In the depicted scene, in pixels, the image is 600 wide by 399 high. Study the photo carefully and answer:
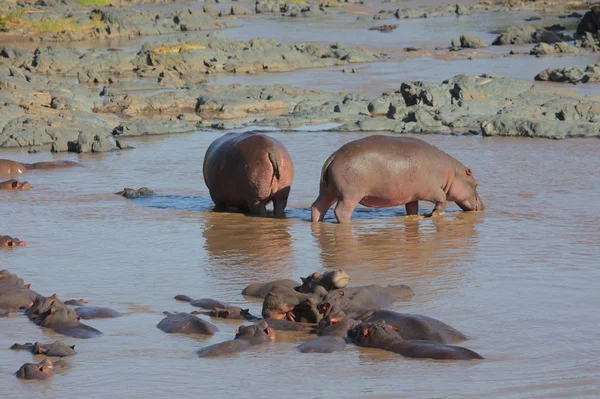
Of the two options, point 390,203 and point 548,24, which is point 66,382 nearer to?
point 390,203

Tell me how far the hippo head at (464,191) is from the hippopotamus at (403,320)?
14.3 feet

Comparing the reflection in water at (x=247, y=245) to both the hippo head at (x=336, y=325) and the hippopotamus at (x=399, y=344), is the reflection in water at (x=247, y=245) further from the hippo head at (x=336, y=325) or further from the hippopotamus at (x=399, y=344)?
the hippopotamus at (x=399, y=344)

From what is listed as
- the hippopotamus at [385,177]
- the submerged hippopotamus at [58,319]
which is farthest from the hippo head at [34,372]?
the hippopotamus at [385,177]

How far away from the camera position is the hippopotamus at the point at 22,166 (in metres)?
14.6

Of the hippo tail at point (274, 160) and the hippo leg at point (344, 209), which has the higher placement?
the hippo tail at point (274, 160)

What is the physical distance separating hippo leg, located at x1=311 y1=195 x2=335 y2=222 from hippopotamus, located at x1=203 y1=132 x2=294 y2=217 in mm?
512

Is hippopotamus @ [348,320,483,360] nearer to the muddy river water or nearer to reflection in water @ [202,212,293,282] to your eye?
the muddy river water

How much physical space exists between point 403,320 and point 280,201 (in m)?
4.84

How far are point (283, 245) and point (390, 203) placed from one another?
4.98 feet

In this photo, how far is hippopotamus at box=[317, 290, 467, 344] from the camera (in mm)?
6793

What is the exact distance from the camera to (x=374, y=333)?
6.69m

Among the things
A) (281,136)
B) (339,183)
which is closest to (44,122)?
(281,136)

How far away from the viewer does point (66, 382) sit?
20.1 feet

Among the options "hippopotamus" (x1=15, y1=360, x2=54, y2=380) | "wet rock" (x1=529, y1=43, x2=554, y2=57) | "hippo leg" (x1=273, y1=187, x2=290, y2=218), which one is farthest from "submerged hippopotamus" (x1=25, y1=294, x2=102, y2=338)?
"wet rock" (x1=529, y1=43, x2=554, y2=57)
